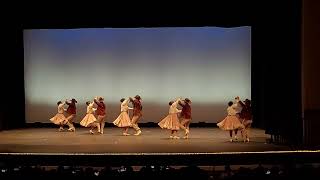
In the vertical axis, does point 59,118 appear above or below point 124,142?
above

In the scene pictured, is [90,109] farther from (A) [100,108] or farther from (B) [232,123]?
(B) [232,123]

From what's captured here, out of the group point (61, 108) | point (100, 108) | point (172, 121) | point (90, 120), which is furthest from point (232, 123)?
point (61, 108)

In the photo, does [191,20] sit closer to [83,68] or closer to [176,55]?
[176,55]

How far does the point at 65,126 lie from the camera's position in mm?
16016

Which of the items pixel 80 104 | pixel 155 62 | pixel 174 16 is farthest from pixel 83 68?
pixel 174 16

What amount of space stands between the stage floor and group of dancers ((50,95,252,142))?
0.27 m

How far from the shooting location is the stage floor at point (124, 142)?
11039 mm

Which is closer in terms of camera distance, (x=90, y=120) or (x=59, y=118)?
(x=90, y=120)

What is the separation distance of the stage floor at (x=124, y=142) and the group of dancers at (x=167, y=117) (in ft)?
0.89

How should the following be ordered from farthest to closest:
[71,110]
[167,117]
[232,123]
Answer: [71,110] → [167,117] → [232,123]

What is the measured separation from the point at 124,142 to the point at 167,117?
4.37ft

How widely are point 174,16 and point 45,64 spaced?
3990 mm

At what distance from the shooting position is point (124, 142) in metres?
12.3

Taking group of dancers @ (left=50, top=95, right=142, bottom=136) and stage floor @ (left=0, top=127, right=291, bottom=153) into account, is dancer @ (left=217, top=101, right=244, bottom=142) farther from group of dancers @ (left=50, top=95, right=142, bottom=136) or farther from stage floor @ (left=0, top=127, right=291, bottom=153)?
group of dancers @ (left=50, top=95, right=142, bottom=136)
